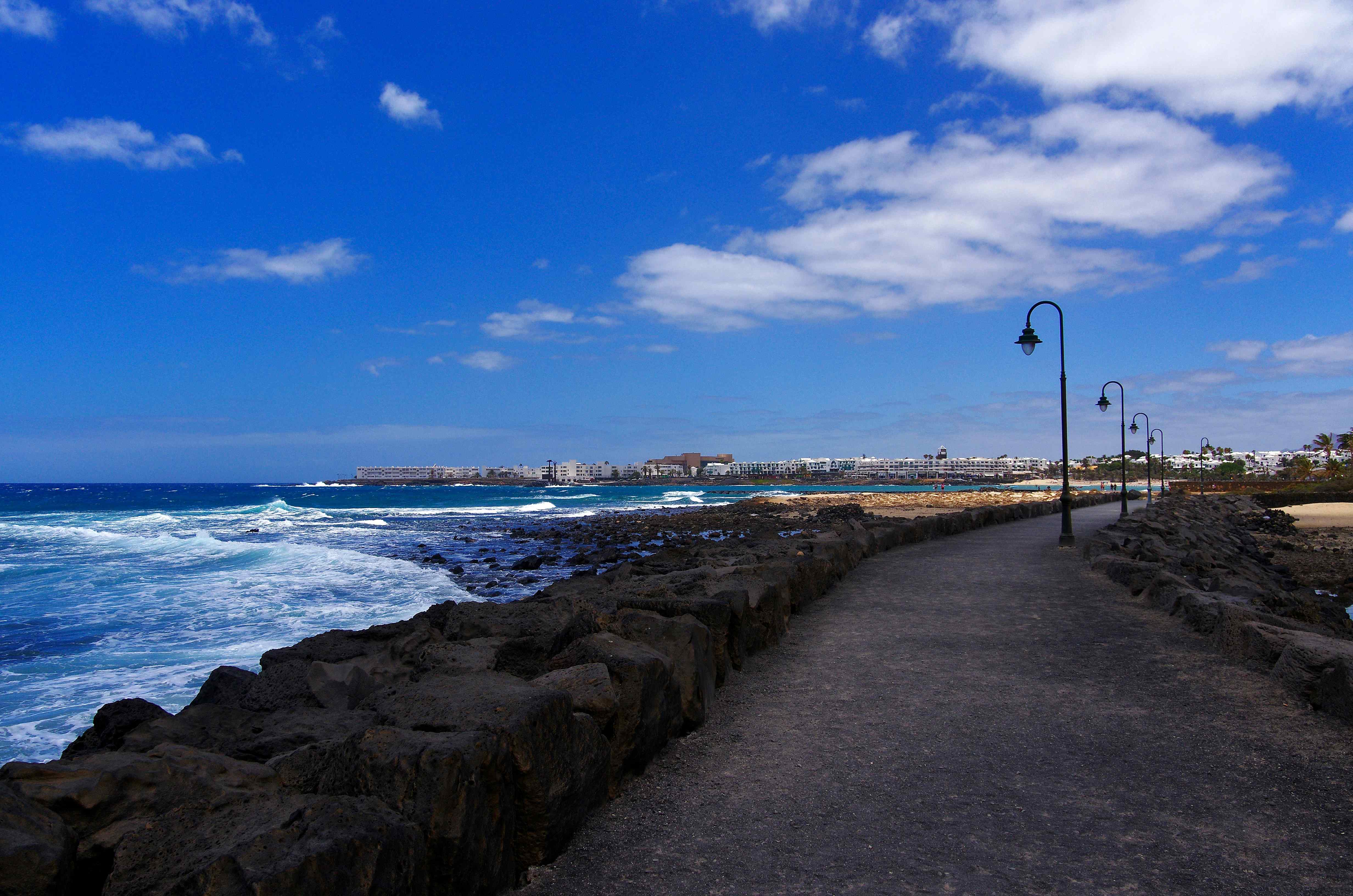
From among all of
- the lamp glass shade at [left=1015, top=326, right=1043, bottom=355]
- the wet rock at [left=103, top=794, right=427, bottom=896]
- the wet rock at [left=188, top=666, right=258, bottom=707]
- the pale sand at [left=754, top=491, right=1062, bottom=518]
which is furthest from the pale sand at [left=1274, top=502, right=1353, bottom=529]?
the wet rock at [left=103, top=794, right=427, bottom=896]

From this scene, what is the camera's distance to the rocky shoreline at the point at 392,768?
2.31m

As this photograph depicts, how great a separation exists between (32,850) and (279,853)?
808 millimetres

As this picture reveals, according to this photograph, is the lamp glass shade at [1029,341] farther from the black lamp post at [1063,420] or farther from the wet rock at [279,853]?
the wet rock at [279,853]

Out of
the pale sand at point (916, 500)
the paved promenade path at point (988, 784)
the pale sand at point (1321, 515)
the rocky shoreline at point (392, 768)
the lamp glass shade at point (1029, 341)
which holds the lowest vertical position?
the pale sand at point (1321, 515)

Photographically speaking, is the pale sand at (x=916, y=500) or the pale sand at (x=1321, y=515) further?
the pale sand at (x=916, y=500)

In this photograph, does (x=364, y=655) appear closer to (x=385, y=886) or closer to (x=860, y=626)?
(x=860, y=626)

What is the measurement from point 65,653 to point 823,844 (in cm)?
1278

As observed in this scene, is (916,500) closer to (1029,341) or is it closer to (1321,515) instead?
(1321,515)

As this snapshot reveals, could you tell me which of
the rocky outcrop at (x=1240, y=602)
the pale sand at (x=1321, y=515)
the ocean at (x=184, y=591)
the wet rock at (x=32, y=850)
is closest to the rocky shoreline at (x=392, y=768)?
the wet rock at (x=32, y=850)

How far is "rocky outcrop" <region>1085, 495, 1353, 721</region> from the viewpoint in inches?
198

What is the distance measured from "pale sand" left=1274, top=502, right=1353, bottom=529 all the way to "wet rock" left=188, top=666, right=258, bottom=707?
36463 millimetres

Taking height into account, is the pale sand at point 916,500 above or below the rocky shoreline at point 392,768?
below

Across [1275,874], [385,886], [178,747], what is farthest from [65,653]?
[1275,874]

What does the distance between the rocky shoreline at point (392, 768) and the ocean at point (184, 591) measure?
3.61 metres
